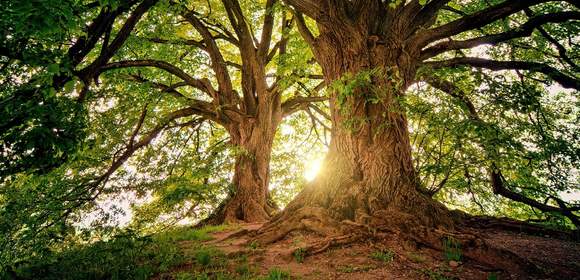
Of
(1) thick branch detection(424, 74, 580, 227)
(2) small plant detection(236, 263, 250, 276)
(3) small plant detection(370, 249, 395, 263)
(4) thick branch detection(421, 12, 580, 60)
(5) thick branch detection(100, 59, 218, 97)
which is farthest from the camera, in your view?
(5) thick branch detection(100, 59, 218, 97)

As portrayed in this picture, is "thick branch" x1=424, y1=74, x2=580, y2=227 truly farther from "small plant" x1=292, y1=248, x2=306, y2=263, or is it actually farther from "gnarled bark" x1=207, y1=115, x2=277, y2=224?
"gnarled bark" x1=207, y1=115, x2=277, y2=224

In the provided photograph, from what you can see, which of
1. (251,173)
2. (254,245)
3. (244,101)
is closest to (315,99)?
(244,101)

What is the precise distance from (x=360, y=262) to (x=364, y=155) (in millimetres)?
1933

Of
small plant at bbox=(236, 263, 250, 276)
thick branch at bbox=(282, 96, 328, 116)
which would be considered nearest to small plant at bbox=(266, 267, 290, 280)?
small plant at bbox=(236, 263, 250, 276)

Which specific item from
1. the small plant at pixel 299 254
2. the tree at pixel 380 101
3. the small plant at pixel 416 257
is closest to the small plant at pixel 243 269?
the small plant at pixel 299 254

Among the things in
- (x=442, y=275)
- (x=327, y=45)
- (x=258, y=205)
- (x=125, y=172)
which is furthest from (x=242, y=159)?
(x=442, y=275)

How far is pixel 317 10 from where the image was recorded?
18.8ft

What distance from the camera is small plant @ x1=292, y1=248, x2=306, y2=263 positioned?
413 cm

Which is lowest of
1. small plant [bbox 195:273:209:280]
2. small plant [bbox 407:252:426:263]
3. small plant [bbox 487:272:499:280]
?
small plant [bbox 195:273:209:280]

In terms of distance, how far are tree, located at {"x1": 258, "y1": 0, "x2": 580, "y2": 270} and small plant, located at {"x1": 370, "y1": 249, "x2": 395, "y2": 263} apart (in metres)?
0.47

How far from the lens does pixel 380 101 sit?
5375 millimetres

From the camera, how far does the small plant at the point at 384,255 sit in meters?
3.90

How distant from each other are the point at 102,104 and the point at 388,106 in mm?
7241

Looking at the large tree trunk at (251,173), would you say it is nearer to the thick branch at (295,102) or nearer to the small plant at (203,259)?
the thick branch at (295,102)
